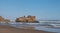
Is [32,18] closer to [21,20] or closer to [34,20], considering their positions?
[34,20]

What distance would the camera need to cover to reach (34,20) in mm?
42688

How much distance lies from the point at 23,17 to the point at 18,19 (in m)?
1.84

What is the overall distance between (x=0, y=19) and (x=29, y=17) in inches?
388

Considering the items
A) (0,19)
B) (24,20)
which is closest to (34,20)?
(24,20)

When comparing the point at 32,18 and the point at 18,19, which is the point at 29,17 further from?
the point at 18,19

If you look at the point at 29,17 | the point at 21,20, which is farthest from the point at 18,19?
the point at 29,17

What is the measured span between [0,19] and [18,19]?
6.05 meters

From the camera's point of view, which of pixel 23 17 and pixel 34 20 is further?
pixel 23 17

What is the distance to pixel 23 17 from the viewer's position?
149ft

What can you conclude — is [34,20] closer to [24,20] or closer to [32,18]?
[32,18]

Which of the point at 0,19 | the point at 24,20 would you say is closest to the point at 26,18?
the point at 24,20

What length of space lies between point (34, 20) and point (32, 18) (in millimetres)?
985

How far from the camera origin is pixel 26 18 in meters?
44.4

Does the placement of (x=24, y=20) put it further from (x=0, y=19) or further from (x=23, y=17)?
(x=0, y=19)
